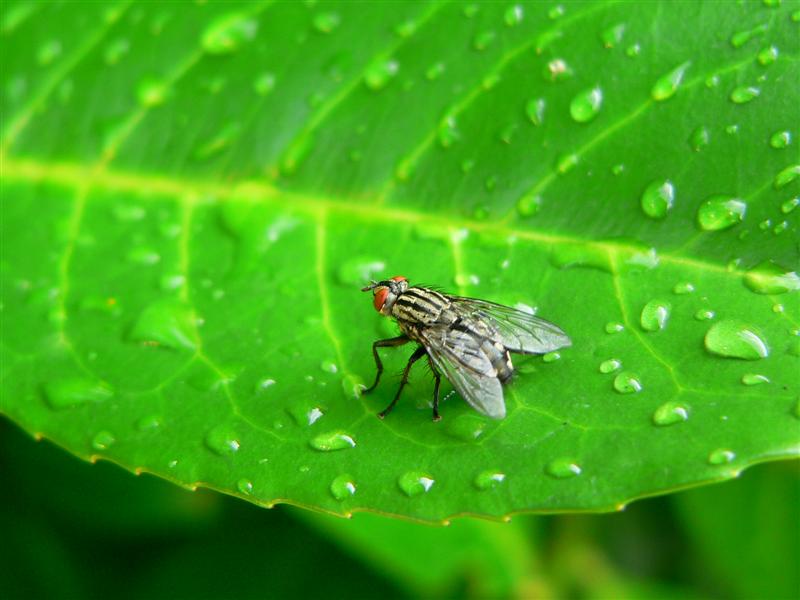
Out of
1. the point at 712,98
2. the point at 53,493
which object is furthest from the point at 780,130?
the point at 53,493

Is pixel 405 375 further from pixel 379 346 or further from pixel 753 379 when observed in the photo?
pixel 753 379

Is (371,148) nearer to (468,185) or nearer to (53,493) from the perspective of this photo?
(468,185)

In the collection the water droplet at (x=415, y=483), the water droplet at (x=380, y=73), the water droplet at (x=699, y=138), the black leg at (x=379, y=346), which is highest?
the water droplet at (x=699, y=138)

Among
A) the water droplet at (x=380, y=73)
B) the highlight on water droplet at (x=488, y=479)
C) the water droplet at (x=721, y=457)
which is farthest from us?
the water droplet at (x=380, y=73)

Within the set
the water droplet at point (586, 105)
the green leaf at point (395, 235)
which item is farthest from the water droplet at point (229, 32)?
the water droplet at point (586, 105)

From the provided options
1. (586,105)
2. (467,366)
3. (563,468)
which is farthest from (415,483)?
(586,105)

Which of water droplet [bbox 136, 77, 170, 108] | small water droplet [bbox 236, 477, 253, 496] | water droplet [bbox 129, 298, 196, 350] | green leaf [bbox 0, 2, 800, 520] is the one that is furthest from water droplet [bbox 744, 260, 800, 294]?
water droplet [bbox 136, 77, 170, 108]

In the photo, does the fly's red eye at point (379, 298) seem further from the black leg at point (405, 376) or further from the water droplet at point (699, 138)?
the water droplet at point (699, 138)
